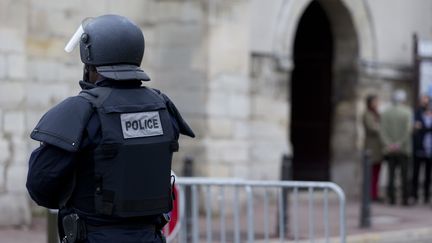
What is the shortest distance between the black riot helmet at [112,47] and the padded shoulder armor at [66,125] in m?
0.17

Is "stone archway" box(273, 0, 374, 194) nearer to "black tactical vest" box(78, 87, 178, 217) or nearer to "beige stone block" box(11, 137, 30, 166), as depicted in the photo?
"beige stone block" box(11, 137, 30, 166)

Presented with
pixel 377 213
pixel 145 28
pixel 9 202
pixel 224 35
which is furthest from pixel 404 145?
pixel 9 202

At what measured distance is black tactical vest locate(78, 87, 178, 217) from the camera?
11.7 ft

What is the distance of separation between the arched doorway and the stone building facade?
0.02 metres

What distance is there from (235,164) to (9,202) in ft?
12.0

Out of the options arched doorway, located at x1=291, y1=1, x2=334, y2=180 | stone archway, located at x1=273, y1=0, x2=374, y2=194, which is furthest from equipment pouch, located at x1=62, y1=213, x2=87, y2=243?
arched doorway, located at x1=291, y1=1, x2=334, y2=180

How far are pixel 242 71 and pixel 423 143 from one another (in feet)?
11.9

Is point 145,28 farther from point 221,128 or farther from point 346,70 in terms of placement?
point 346,70

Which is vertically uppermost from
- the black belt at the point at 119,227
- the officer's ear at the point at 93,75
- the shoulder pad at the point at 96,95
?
the officer's ear at the point at 93,75

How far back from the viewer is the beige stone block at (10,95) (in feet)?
31.9

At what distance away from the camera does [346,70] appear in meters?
15.5

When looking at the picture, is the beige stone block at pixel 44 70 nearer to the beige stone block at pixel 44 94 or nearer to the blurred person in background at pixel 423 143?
the beige stone block at pixel 44 94

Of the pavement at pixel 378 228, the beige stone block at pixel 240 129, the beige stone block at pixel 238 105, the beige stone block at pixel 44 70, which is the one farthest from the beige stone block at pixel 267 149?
the beige stone block at pixel 44 70

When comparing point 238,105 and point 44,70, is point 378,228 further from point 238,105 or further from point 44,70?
point 44,70
